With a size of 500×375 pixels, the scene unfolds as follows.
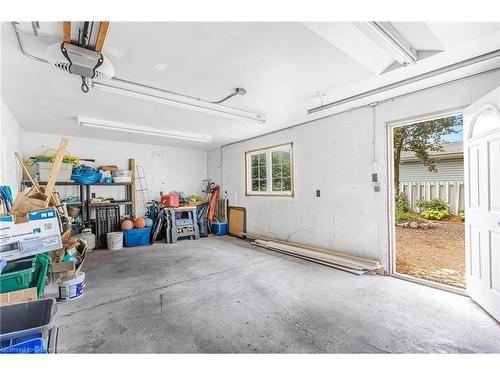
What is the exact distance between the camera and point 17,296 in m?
1.95

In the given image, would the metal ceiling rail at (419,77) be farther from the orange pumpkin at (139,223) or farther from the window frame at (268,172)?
the orange pumpkin at (139,223)

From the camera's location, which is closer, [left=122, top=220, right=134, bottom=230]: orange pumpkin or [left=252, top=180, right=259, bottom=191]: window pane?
[left=122, top=220, right=134, bottom=230]: orange pumpkin

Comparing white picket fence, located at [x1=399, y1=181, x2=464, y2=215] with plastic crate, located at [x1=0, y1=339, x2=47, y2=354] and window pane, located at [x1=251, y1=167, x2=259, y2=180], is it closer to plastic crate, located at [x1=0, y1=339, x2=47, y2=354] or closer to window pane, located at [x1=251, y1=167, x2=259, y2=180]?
window pane, located at [x1=251, y1=167, x2=259, y2=180]

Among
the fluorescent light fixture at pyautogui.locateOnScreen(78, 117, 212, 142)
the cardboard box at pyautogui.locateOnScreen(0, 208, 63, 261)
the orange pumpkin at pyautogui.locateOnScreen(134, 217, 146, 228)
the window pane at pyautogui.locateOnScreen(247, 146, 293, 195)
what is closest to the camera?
the cardboard box at pyautogui.locateOnScreen(0, 208, 63, 261)

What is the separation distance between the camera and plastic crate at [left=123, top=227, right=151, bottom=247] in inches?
208

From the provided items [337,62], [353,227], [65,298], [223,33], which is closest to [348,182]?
[353,227]

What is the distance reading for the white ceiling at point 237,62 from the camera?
1.81 meters

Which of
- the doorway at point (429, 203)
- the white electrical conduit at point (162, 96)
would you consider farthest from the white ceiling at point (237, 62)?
the doorway at point (429, 203)

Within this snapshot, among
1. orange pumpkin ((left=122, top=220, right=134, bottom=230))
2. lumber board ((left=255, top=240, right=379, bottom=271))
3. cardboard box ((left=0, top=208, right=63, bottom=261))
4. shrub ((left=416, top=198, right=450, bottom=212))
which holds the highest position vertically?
cardboard box ((left=0, top=208, right=63, bottom=261))

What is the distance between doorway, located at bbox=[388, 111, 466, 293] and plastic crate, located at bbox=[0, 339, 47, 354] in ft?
12.4

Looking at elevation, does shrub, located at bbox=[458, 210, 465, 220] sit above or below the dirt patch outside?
above

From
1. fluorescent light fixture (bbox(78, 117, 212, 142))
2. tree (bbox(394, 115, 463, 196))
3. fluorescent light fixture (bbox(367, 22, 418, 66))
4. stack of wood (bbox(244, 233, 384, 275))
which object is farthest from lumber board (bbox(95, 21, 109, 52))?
tree (bbox(394, 115, 463, 196))

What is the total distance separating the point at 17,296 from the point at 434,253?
19.2 ft
